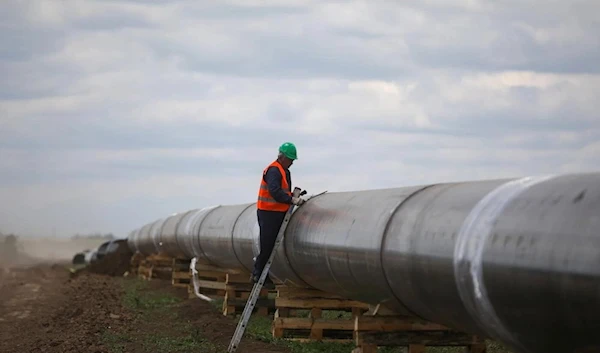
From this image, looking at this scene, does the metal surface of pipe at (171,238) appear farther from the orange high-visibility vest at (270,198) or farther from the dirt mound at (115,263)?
the orange high-visibility vest at (270,198)

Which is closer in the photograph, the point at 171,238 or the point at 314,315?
the point at 314,315

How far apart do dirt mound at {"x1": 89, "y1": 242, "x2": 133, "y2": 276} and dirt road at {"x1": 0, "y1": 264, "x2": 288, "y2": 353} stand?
958 centimetres

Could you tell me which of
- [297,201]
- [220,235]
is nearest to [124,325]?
[220,235]

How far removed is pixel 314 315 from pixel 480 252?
554cm

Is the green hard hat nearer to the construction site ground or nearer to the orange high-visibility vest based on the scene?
the orange high-visibility vest

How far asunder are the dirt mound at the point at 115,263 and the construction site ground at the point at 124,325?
10390 millimetres

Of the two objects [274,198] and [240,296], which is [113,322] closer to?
[240,296]

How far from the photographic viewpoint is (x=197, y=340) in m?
12.0

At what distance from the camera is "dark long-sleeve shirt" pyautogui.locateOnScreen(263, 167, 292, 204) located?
10414 millimetres

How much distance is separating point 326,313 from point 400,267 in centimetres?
794

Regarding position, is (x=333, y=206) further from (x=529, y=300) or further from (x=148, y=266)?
(x=148, y=266)

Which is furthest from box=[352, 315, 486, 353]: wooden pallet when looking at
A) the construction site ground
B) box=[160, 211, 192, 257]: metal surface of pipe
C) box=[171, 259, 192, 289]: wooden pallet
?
box=[160, 211, 192, 257]: metal surface of pipe

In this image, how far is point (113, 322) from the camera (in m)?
14.1

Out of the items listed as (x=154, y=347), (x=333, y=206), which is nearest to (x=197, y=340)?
(x=154, y=347)
